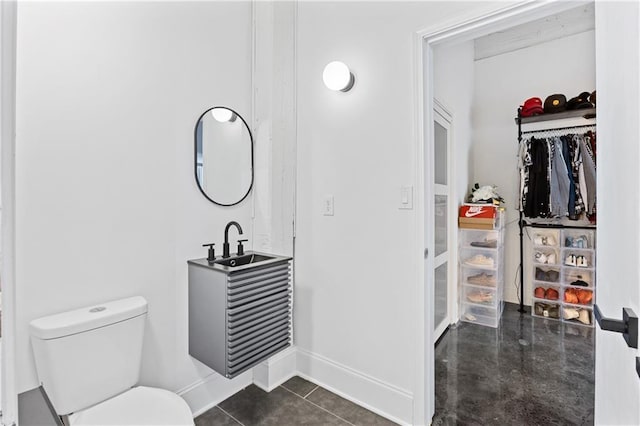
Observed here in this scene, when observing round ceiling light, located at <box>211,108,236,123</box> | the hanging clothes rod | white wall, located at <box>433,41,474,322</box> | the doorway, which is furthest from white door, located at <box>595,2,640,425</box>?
the hanging clothes rod

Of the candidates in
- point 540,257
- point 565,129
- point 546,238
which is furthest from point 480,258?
point 565,129

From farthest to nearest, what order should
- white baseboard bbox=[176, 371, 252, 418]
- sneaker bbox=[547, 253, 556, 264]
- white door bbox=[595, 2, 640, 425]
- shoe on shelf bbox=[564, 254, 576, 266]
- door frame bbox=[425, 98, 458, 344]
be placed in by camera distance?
sneaker bbox=[547, 253, 556, 264] → shoe on shelf bbox=[564, 254, 576, 266] → door frame bbox=[425, 98, 458, 344] → white baseboard bbox=[176, 371, 252, 418] → white door bbox=[595, 2, 640, 425]

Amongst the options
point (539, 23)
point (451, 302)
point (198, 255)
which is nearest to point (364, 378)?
point (198, 255)

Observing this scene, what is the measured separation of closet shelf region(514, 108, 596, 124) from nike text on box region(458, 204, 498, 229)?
1185 millimetres

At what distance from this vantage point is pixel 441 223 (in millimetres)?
2900

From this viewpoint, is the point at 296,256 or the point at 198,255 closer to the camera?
the point at 198,255

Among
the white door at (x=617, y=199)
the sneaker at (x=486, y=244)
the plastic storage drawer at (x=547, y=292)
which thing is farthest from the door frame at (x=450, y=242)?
the white door at (x=617, y=199)

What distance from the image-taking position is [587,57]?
3.27 meters

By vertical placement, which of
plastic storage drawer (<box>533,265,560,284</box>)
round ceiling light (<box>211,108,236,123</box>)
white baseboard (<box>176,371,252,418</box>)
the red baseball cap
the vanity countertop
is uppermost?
the red baseball cap

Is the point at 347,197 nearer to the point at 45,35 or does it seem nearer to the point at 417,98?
the point at 417,98

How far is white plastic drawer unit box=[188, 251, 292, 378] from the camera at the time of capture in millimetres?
1580

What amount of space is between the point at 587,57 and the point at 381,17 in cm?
287

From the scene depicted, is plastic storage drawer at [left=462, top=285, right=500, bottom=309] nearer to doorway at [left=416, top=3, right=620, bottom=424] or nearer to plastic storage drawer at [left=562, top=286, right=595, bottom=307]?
plastic storage drawer at [left=562, top=286, right=595, bottom=307]

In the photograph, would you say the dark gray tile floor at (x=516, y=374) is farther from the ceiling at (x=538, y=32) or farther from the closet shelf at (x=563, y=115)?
the ceiling at (x=538, y=32)
